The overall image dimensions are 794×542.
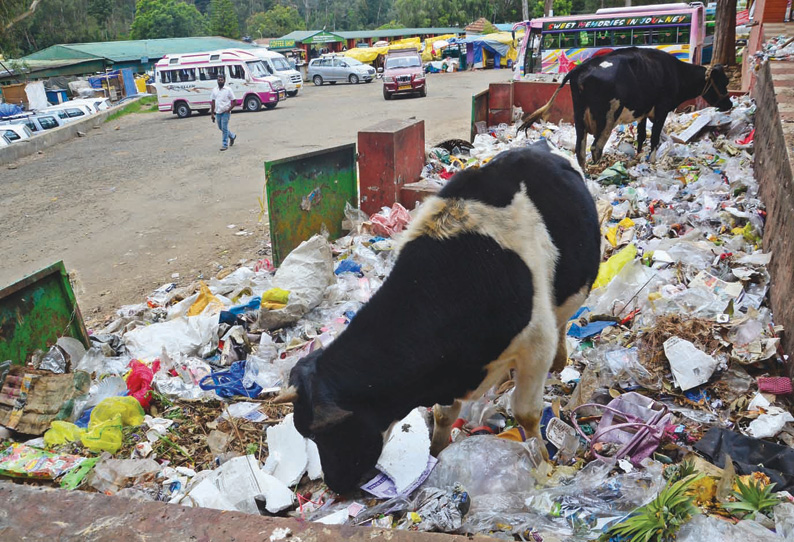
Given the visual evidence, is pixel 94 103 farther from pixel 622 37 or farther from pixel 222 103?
pixel 622 37

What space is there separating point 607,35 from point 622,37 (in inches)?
15.4

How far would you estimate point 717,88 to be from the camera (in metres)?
9.33

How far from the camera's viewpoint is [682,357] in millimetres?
3730

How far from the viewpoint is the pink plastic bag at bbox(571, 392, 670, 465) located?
3068mm

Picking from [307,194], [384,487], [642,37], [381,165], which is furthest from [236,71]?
[384,487]

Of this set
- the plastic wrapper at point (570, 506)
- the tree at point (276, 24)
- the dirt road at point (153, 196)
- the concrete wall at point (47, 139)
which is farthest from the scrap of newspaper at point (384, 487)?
the tree at point (276, 24)

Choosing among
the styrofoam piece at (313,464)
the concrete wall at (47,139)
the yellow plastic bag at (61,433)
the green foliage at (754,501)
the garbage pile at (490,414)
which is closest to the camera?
the green foliage at (754,501)

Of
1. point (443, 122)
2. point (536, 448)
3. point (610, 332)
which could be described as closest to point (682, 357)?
point (610, 332)

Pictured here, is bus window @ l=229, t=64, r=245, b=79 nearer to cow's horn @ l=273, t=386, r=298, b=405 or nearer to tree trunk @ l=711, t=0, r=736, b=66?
tree trunk @ l=711, t=0, r=736, b=66

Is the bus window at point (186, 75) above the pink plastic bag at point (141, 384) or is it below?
above

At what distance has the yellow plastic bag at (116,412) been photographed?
3.80 meters

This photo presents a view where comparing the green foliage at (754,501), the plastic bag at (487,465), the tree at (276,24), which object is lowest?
the plastic bag at (487,465)

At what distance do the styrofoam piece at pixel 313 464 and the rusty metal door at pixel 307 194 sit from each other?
3302mm

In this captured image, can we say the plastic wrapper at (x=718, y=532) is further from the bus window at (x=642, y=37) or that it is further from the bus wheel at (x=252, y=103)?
the bus wheel at (x=252, y=103)
